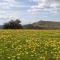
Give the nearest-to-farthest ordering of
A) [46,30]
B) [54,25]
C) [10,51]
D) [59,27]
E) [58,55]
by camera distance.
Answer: [58,55]
[10,51]
[54,25]
[59,27]
[46,30]

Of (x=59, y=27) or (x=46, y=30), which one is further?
(x=46, y=30)

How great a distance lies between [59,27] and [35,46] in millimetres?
6479

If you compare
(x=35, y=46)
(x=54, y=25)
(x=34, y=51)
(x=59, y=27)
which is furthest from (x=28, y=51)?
(x=59, y=27)

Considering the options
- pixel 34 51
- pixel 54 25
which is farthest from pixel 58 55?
pixel 54 25

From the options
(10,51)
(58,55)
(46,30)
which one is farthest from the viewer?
(46,30)

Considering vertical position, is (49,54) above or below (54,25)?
below

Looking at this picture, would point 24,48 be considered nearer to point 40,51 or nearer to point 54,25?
point 40,51

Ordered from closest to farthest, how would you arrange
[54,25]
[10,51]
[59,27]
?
[10,51] < [54,25] < [59,27]

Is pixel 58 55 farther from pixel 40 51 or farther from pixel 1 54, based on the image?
pixel 1 54

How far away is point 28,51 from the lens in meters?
13.6

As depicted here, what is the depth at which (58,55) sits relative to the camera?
1257 cm

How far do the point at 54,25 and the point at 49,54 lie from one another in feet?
21.9

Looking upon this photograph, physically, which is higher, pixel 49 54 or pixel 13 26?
pixel 13 26

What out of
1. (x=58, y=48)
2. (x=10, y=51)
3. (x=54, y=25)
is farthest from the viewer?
(x=54, y=25)
